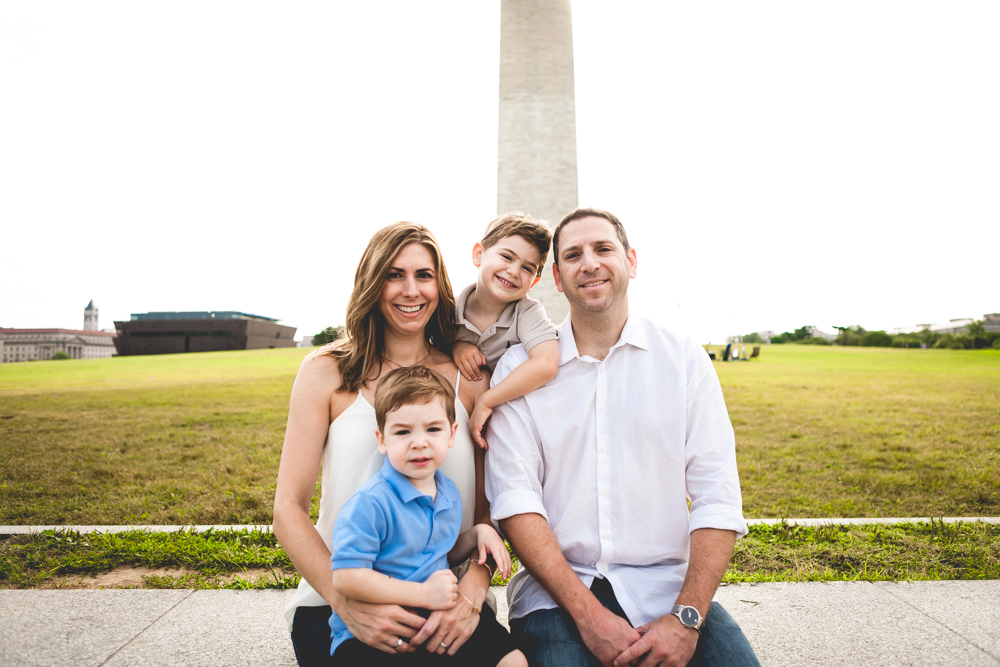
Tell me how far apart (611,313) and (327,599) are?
139 cm

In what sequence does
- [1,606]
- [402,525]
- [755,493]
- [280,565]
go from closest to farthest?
[402,525], [1,606], [280,565], [755,493]

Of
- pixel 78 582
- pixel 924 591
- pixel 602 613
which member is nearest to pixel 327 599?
pixel 602 613

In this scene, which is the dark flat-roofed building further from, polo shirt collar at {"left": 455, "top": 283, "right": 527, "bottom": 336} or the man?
the man

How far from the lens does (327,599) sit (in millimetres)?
1773

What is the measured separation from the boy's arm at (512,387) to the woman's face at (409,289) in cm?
38

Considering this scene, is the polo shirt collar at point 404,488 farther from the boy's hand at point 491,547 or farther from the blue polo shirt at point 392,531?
the boy's hand at point 491,547

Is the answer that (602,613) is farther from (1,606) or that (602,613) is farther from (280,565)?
(1,606)

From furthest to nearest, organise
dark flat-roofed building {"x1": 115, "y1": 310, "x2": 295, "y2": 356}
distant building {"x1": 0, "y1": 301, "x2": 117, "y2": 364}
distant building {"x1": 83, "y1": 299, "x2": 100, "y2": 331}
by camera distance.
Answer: distant building {"x1": 83, "y1": 299, "x2": 100, "y2": 331}
dark flat-roofed building {"x1": 115, "y1": 310, "x2": 295, "y2": 356}
distant building {"x1": 0, "y1": 301, "x2": 117, "y2": 364}

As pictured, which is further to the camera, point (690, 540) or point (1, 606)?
point (1, 606)

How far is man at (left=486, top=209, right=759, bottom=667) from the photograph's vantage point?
74.0 inches

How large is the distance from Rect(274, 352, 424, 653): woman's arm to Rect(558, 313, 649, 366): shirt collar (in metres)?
0.83

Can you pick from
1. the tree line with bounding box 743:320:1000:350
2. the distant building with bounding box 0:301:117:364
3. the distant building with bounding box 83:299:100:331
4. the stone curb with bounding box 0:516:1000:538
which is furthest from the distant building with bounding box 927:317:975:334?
the distant building with bounding box 83:299:100:331

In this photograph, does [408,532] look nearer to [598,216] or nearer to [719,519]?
[719,519]

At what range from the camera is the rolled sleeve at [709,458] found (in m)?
2.01
